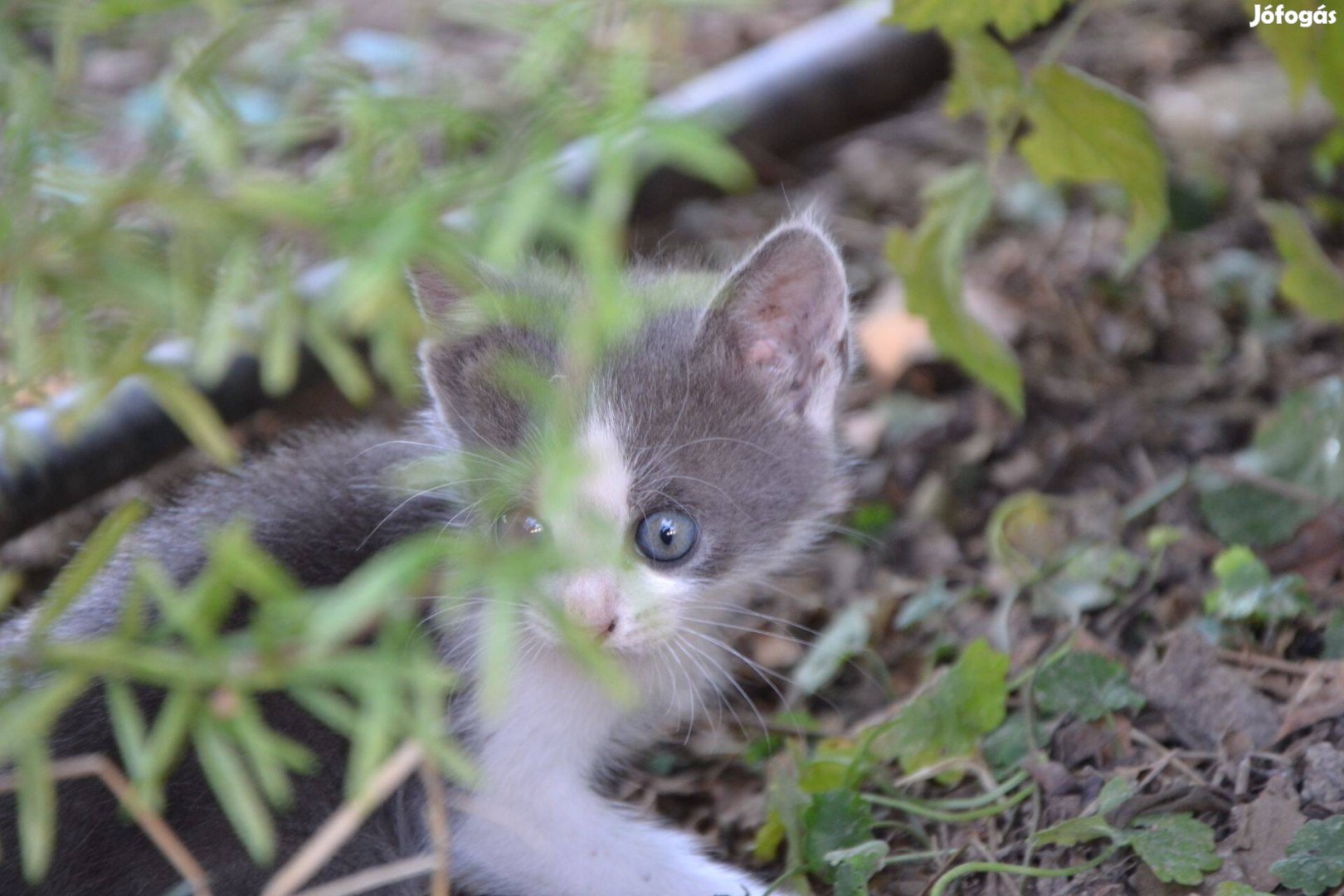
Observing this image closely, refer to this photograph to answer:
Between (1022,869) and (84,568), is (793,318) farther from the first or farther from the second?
(84,568)

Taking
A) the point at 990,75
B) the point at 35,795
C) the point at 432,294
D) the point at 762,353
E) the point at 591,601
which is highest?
the point at 990,75

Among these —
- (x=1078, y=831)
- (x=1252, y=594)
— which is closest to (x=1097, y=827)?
(x=1078, y=831)

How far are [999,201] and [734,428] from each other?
219 centimetres

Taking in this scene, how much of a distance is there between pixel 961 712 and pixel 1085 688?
228 millimetres

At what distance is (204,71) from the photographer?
5.48ft

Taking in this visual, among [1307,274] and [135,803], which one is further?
[1307,274]

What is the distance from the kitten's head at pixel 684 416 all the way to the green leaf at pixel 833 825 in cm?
37

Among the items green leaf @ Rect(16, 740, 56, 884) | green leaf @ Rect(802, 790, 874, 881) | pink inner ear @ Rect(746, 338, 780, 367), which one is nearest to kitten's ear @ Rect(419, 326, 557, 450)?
pink inner ear @ Rect(746, 338, 780, 367)

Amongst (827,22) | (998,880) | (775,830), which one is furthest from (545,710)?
(827,22)

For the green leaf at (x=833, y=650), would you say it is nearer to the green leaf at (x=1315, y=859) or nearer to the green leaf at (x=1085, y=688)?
the green leaf at (x=1085, y=688)

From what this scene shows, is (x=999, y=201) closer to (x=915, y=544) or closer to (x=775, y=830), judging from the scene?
(x=915, y=544)

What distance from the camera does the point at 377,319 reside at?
164cm

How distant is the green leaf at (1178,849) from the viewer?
2.05 metres

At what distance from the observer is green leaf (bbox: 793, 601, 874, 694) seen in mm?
2926
